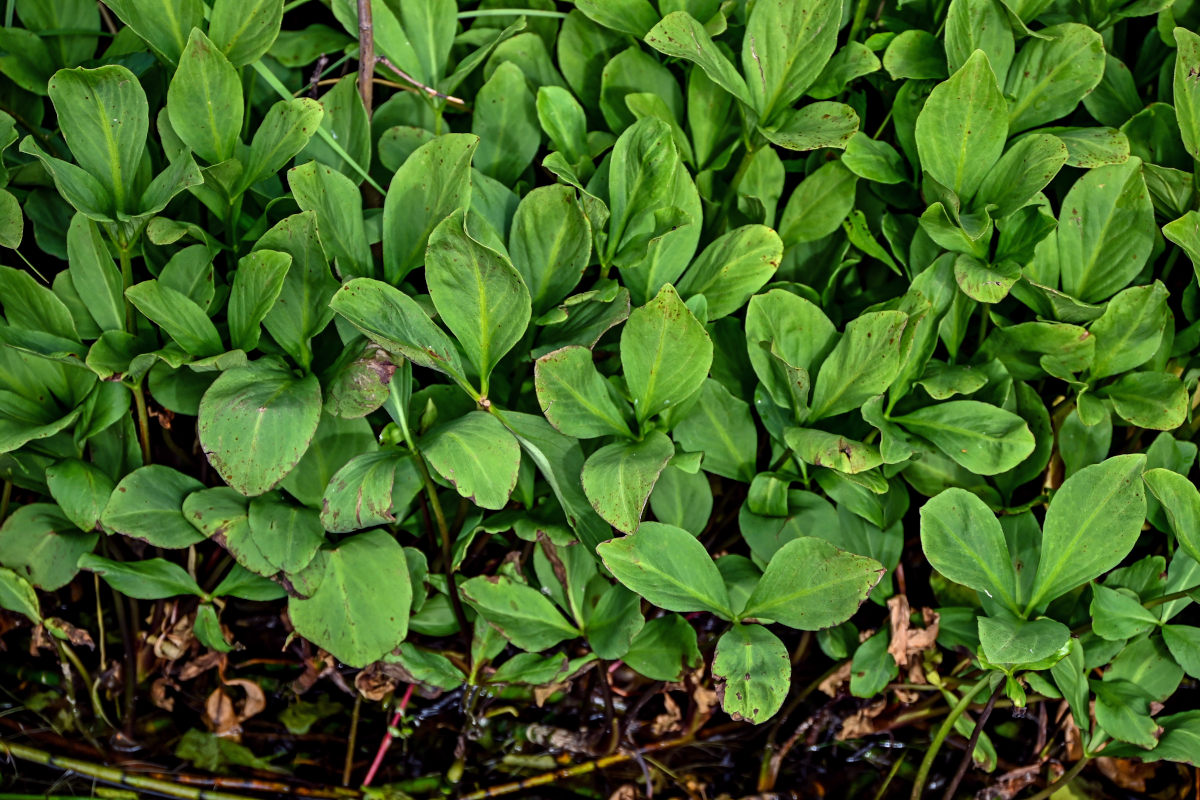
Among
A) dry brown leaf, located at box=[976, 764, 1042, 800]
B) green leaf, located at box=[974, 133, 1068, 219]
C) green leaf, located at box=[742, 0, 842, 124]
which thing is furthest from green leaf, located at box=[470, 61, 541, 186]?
dry brown leaf, located at box=[976, 764, 1042, 800]

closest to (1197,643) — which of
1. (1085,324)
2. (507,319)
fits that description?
(1085,324)

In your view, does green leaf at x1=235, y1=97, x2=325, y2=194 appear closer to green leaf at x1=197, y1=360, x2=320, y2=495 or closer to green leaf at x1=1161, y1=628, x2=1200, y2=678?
green leaf at x1=197, y1=360, x2=320, y2=495

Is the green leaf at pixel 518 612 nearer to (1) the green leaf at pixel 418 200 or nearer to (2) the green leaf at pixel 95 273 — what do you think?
(1) the green leaf at pixel 418 200

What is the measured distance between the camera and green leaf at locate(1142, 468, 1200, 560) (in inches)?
29.2

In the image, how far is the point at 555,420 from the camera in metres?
0.78

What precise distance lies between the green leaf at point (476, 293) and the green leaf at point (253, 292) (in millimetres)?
117

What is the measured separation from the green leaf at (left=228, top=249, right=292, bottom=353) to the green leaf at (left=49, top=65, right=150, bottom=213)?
0.12 m

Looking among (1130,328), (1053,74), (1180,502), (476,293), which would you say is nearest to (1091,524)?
(1180,502)

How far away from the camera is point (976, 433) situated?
32.1 inches

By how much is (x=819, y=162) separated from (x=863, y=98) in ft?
0.27

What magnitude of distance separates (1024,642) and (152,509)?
706 mm

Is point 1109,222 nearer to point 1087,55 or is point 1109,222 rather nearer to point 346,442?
point 1087,55

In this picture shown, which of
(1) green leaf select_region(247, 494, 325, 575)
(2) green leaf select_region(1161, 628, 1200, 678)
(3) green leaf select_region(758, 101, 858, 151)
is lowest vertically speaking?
(2) green leaf select_region(1161, 628, 1200, 678)

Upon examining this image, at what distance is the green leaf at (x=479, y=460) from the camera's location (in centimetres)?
74
